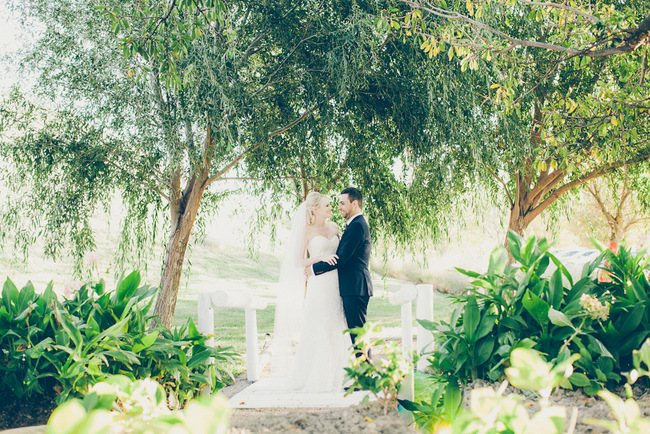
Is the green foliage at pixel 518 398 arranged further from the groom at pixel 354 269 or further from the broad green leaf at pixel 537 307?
the groom at pixel 354 269

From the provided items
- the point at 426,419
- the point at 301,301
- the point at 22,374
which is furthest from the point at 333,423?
the point at 301,301

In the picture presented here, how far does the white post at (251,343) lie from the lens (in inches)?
Answer: 197

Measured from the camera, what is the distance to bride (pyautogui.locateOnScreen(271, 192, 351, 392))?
479 centimetres

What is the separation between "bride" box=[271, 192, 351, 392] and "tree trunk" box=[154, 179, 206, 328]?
6.64ft

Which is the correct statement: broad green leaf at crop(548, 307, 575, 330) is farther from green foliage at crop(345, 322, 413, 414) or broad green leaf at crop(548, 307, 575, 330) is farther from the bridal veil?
the bridal veil

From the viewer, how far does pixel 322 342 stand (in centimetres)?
483

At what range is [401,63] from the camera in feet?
20.1

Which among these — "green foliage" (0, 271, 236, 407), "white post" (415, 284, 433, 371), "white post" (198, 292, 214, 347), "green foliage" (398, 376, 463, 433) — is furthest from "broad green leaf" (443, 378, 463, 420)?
"white post" (415, 284, 433, 371)

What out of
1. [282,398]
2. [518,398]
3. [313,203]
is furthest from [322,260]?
[518,398]

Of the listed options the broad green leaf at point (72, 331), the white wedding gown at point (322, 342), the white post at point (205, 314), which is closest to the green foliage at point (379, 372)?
the broad green leaf at point (72, 331)

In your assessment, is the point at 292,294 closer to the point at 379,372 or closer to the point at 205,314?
the point at 205,314

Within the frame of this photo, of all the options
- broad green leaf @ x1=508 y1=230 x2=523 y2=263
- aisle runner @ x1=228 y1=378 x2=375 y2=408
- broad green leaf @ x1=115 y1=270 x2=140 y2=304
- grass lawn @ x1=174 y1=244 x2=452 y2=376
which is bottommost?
grass lawn @ x1=174 y1=244 x2=452 y2=376

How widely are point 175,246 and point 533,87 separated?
5.56m

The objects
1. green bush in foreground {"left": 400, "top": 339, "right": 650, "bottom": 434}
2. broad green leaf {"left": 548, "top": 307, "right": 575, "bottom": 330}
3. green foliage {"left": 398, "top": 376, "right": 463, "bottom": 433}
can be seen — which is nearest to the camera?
green bush in foreground {"left": 400, "top": 339, "right": 650, "bottom": 434}
